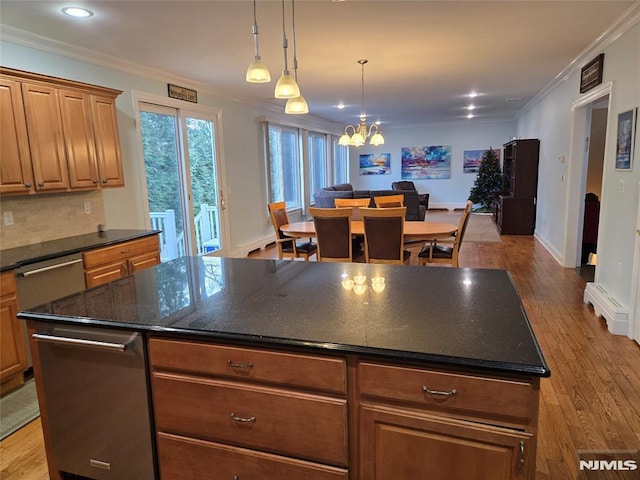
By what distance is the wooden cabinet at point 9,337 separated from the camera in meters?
2.54

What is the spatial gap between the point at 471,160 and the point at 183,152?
9.29 meters

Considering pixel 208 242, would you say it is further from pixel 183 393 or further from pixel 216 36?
pixel 183 393

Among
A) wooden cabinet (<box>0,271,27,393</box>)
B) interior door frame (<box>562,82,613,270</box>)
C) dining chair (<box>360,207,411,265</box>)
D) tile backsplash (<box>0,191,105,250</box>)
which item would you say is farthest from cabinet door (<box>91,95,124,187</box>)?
interior door frame (<box>562,82,613,270</box>)

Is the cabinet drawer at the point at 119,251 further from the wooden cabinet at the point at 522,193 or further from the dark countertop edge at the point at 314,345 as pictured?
the wooden cabinet at the point at 522,193

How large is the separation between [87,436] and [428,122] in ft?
38.0

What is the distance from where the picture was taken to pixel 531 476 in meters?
1.18

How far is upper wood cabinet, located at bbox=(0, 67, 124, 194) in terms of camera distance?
2869mm

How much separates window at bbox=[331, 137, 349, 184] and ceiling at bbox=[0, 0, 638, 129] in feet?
18.0

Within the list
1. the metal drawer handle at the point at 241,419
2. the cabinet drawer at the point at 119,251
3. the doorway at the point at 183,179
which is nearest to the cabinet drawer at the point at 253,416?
the metal drawer handle at the point at 241,419

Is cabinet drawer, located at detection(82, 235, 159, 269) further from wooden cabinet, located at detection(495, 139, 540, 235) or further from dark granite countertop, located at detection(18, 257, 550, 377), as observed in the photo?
wooden cabinet, located at detection(495, 139, 540, 235)

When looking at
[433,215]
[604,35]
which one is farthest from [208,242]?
[433,215]

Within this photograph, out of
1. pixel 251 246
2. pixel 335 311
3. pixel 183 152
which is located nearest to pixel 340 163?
pixel 251 246

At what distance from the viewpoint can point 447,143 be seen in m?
12.0

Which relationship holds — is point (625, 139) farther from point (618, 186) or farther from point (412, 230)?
point (412, 230)
